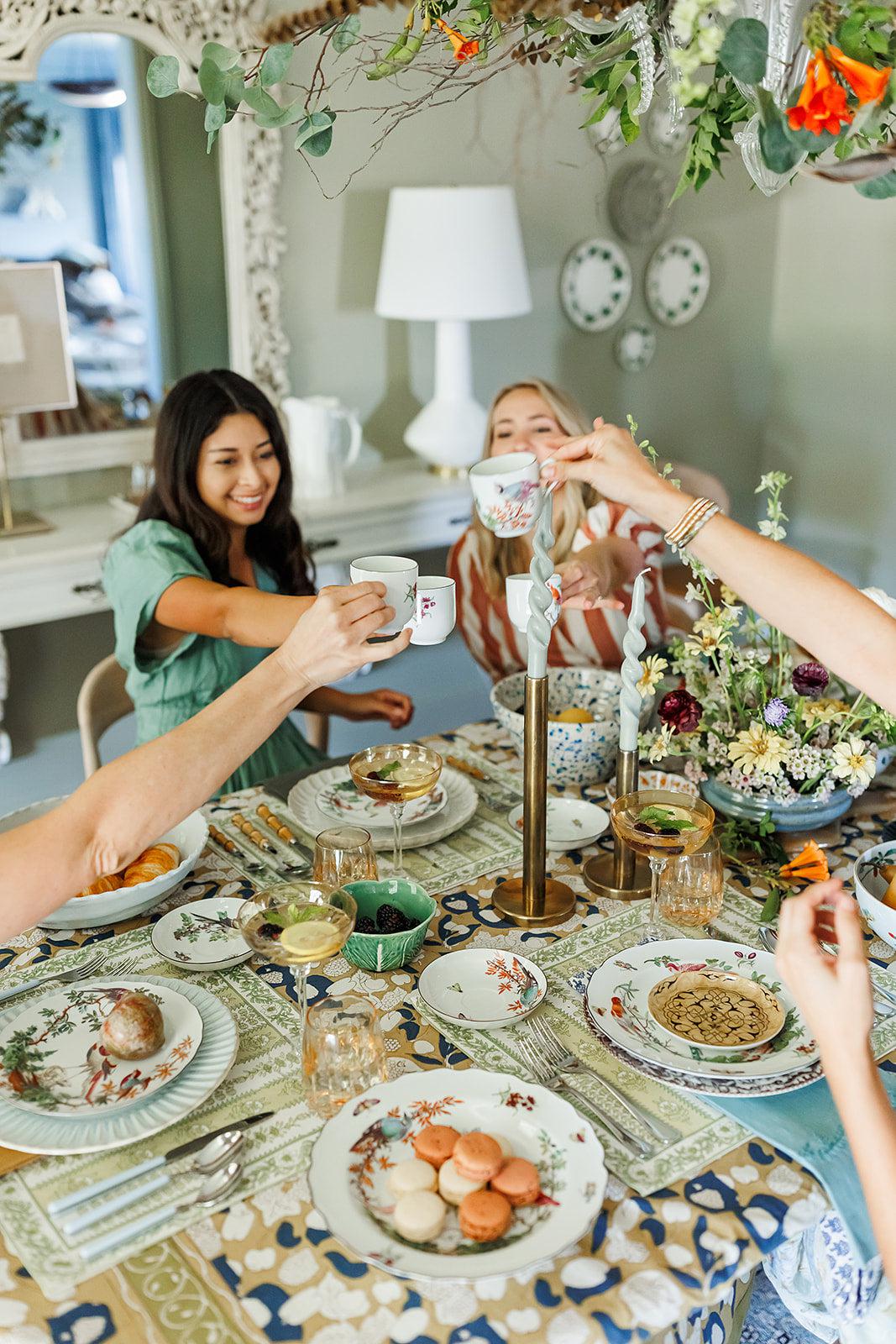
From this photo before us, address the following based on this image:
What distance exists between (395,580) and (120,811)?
0.35 meters

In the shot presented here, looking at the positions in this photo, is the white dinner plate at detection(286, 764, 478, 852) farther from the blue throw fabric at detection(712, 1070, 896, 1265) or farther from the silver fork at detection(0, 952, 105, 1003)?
the blue throw fabric at detection(712, 1070, 896, 1265)

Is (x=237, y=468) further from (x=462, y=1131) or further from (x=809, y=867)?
(x=462, y=1131)

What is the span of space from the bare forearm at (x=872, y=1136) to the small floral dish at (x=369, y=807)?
2.40 feet

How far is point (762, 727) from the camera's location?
145 cm

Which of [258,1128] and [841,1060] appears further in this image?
[258,1128]

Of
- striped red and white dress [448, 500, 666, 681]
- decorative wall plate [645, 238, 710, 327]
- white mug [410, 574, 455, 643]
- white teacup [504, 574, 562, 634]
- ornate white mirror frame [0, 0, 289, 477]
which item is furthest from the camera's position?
decorative wall plate [645, 238, 710, 327]

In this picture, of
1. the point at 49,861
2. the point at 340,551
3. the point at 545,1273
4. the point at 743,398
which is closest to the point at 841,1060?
the point at 545,1273

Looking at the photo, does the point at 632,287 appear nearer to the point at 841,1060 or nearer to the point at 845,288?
the point at 845,288

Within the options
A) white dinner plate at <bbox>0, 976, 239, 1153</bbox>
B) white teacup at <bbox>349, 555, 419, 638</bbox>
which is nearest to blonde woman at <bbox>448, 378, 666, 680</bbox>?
white teacup at <bbox>349, 555, 419, 638</bbox>

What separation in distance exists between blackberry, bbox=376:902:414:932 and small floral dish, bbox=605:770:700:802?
417mm

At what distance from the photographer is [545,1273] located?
0.87 m

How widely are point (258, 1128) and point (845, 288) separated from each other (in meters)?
3.90

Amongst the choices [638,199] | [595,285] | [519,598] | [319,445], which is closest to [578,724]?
[519,598]

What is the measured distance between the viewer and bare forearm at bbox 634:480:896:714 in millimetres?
1115
